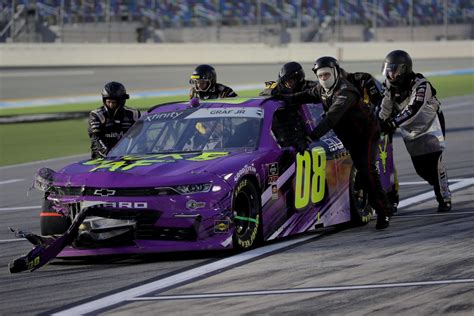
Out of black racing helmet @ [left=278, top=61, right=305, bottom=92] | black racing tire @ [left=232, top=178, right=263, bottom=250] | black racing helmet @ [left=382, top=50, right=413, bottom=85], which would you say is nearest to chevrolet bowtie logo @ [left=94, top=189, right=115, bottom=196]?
black racing tire @ [left=232, top=178, right=263, bottom=250]

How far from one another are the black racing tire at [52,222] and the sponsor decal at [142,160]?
471 millimetres

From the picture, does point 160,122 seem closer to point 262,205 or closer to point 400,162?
point 262,205

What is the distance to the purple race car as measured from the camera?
8930mm

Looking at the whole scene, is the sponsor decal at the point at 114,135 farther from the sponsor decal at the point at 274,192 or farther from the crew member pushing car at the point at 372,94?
the sponsor decal at the point at 274,192

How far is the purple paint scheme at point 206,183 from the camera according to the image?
352 inches

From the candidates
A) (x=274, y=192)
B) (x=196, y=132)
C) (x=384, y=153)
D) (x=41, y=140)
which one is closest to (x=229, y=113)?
(x=196, y=132)

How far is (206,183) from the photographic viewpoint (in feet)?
29.5

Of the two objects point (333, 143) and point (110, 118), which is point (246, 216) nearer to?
point (333, 143)

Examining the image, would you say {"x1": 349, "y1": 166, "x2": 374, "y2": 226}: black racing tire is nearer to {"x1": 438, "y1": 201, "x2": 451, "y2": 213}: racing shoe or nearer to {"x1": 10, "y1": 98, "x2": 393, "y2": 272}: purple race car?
{"x1": 10, "y1": 98, "x2": 393, "y2": 272}: purple race car

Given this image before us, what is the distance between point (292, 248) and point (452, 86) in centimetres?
2832

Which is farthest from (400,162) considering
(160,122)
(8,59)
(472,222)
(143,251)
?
(8,59)

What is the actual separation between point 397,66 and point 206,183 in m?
3.51

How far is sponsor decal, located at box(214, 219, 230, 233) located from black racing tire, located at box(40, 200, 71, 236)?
1.25 metres

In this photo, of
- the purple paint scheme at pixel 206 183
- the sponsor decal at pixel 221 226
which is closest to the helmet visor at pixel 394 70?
the purple paint scheme at pixel 206 183
